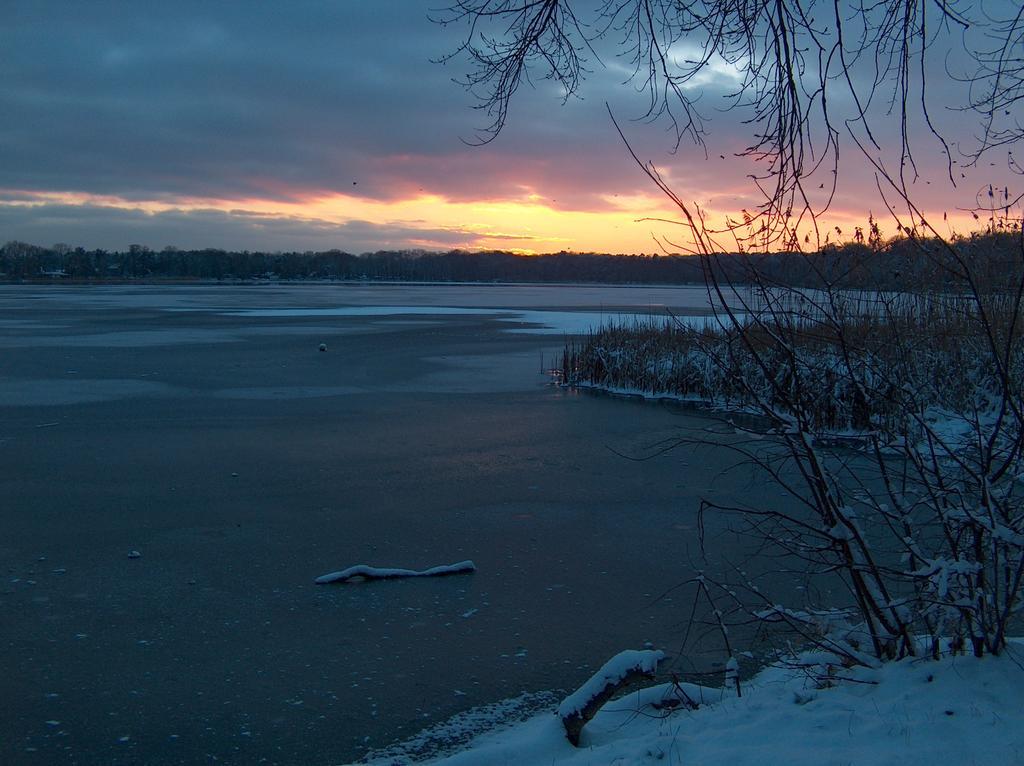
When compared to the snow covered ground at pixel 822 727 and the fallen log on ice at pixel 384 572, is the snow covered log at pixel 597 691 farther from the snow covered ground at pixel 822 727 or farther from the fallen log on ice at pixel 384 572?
the fallen log on ice at pixel 384 572

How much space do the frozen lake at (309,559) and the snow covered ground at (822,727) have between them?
2.14 feet

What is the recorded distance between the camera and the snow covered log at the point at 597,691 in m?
3.85

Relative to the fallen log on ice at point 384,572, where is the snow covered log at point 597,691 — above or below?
above

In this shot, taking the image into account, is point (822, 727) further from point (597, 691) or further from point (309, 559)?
point (309, 559)

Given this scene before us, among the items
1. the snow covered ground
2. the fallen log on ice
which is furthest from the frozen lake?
the snow covered ground

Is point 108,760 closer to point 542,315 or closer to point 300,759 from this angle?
point 300,759

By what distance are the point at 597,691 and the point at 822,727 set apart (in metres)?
0.99

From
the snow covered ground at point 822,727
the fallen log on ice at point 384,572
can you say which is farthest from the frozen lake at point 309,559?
the snow covered ground at point 822,727

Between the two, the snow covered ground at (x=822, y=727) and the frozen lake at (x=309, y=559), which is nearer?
the snow covered ground at (x=822, y=727)

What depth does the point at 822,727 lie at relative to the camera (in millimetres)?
3287

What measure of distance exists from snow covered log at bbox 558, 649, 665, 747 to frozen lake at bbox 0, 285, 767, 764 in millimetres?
739

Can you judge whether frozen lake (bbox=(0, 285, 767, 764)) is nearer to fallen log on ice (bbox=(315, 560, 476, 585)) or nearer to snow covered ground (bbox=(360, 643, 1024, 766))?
fallen log on ice (bbox=(315, 560, 476, 585))

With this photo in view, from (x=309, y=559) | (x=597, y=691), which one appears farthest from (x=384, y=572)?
(x=597, y=691)

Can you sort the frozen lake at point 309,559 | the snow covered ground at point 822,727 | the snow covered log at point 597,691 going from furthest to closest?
1. the frozen lake at point 309,559
2. the snow covered log at point 597,691
3. the snow covered ground at point 822,727
